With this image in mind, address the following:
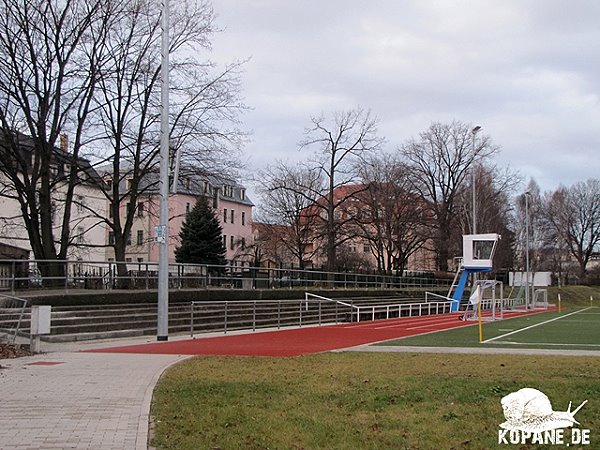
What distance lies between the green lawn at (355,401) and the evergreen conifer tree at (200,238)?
48973 mm

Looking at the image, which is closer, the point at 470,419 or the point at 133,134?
the point at 470,419

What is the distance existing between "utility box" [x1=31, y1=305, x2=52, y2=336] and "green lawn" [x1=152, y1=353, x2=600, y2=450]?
15.9ft

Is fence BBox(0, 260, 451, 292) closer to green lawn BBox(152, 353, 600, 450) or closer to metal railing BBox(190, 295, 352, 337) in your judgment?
metal railing BBox(190, 295, 352, 337)

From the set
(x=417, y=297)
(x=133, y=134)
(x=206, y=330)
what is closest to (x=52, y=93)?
(x=133, y=134)

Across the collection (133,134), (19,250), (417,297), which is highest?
(133,134)

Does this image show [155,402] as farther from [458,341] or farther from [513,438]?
[458,341]

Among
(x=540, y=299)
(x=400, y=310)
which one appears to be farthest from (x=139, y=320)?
(x=540, y=299)

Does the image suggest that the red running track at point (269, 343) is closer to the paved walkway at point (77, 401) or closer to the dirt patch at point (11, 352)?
the dirt patch at point (11, 352)

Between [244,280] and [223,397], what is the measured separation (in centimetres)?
2552

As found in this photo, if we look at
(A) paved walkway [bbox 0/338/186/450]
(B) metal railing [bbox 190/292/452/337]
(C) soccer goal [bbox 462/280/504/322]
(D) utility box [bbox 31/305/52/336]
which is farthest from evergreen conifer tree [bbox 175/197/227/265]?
(A) paved walkway [bbox 0/338/186/450]

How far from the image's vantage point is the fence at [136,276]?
2422 cm

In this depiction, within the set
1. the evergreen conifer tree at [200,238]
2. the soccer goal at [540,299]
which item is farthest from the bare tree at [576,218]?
the evergreen conifer tree at [200,238]

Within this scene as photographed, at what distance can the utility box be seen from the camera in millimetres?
16391

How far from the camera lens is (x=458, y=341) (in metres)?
20.6
